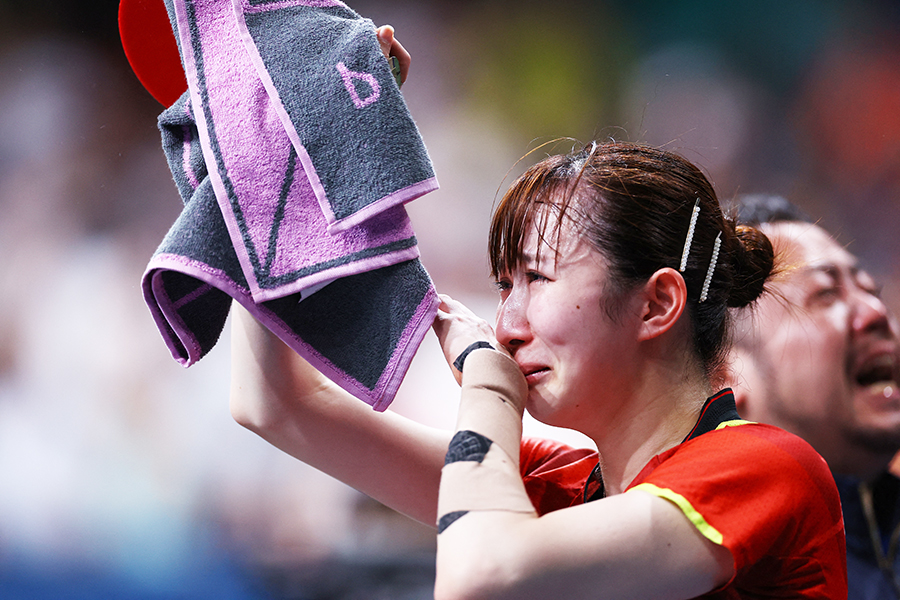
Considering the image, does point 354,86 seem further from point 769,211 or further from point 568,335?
point 769,211

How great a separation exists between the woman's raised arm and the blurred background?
19.3 inches

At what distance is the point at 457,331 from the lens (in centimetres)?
76

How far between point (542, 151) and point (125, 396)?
0.97 meters

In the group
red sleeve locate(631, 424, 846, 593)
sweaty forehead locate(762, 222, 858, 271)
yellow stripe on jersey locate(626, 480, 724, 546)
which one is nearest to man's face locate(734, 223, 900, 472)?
sweaty forehead locate(762, 222, 858, 271)

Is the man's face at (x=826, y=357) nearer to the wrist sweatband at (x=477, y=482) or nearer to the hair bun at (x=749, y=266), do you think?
the hair bun at (x=749, y=266)

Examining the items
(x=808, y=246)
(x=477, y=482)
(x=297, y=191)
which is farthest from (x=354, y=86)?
(x=808, y=246)

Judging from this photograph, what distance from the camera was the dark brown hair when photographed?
2.46ft

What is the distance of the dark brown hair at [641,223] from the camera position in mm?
749

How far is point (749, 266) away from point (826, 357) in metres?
0.56

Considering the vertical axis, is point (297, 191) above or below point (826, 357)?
above

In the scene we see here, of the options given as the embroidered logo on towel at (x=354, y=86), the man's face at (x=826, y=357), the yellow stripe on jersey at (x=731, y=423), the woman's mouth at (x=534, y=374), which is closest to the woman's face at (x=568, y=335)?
the woman's mouth at (x=534, y=374)

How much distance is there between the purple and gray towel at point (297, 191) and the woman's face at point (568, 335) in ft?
0.39

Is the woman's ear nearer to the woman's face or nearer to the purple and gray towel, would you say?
the woman's face

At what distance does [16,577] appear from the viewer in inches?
53.3
